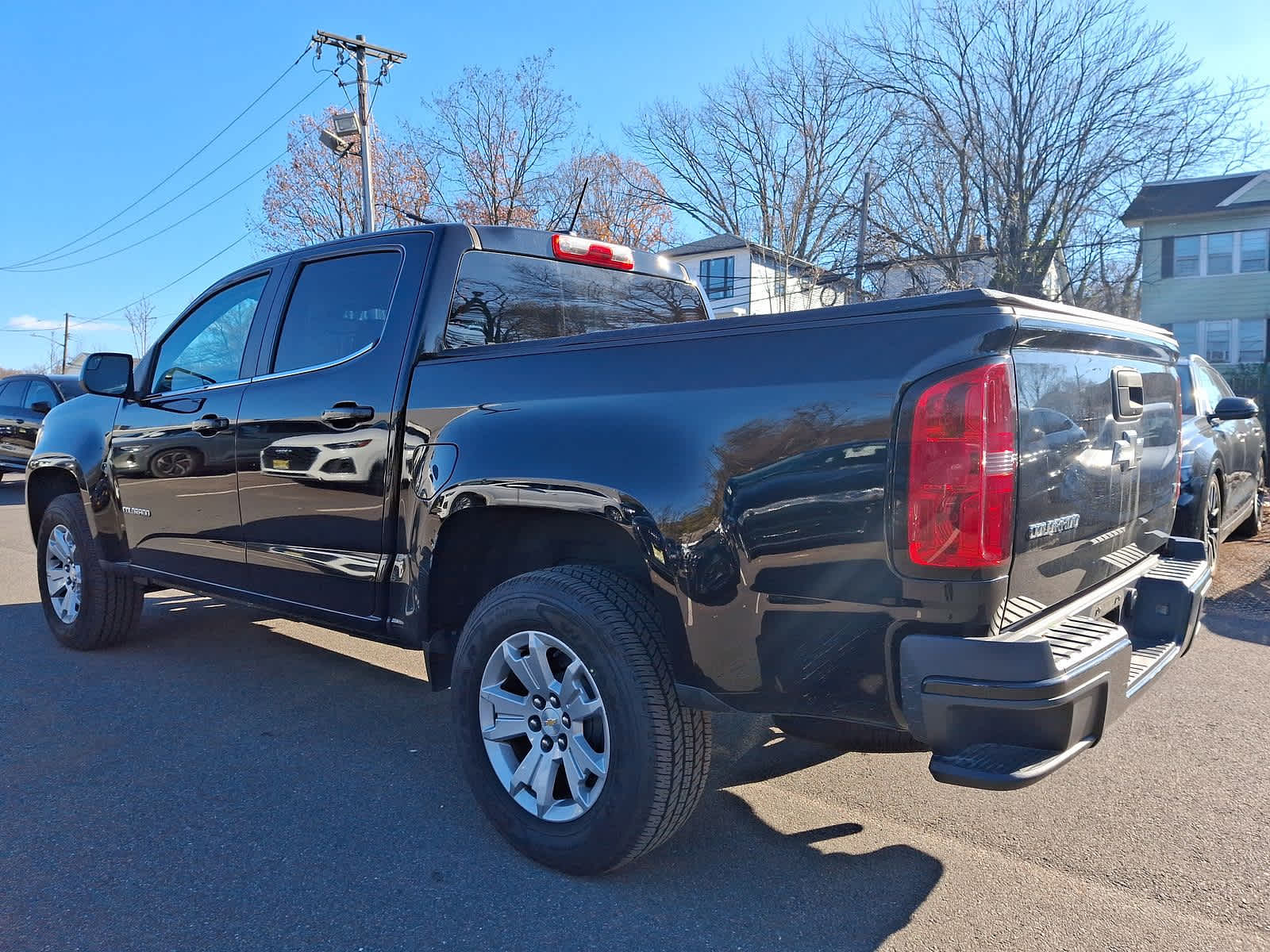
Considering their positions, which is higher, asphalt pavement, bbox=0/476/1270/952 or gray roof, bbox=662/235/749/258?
gray roof, bbox=662/235/749/258

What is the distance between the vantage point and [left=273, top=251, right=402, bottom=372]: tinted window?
3.70 metres

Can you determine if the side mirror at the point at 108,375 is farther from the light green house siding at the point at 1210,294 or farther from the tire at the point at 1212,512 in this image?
the light green house siding at the point at 1210,294

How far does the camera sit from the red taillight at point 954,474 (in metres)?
2.18

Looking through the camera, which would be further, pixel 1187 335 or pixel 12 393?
pixel 1187 335

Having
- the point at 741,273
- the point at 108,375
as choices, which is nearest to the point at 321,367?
the point at 108,375

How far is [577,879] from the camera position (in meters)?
2.88

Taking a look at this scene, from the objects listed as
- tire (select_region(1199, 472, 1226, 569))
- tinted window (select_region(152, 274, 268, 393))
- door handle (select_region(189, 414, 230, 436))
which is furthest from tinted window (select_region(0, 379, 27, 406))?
tire (select_region(1199, 472, 1226, 569))

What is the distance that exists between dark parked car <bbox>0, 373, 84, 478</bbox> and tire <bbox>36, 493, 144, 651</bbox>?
10.1m

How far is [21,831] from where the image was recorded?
3182 millimetres

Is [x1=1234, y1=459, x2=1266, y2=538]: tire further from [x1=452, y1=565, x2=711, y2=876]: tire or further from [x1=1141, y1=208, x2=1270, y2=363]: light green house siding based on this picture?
[x1=1141, y1=208, x2=1270, y2=363]: light green house siding

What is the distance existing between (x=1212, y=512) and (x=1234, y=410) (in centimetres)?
79

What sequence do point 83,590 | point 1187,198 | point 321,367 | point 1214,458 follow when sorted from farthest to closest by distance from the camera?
point 1187,198
point 1214,458
point 83,590
point 321,367

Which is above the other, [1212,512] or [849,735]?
[1212,512]

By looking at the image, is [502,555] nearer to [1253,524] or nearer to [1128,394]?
[1128,394]
